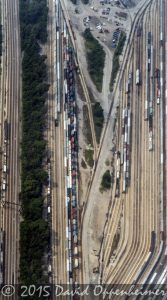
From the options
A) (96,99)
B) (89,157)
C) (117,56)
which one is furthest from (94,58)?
(89,157)

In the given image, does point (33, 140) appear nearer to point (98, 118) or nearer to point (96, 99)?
point (98, 118)

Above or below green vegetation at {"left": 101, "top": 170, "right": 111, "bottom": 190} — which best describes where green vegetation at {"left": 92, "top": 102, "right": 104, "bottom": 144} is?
above

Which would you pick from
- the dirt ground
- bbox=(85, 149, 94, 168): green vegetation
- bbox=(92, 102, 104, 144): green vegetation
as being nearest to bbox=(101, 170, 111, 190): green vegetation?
the dirt ground

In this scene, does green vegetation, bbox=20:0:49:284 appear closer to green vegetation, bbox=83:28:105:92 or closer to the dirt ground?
the dirt ground

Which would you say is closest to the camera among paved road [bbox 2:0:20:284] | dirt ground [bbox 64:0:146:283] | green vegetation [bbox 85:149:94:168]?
paved road [bbox 2:0:20:284]

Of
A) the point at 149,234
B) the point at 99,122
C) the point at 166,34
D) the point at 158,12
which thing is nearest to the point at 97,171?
the point at 99,122
